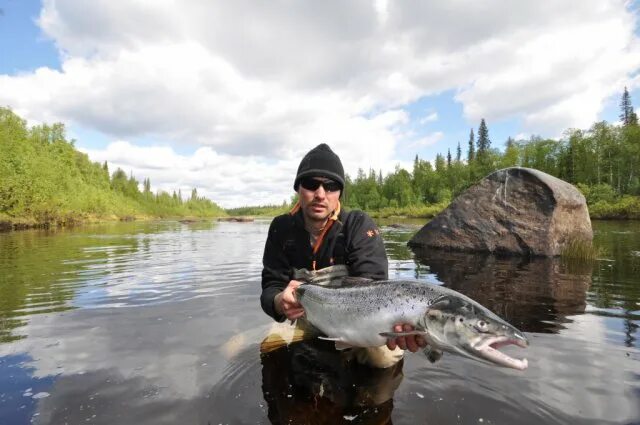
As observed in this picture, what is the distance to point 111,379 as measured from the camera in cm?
425

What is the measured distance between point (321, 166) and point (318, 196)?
0.37m

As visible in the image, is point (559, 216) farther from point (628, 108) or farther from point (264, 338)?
point (628, 108)

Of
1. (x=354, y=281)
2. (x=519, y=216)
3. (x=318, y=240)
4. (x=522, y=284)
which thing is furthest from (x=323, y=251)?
(x=519, y=216)

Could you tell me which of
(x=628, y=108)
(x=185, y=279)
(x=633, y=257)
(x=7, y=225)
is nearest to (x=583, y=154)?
(x=628, y=108)

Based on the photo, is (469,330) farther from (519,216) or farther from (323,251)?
(519,216)

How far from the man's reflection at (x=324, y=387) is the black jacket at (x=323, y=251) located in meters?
0.72

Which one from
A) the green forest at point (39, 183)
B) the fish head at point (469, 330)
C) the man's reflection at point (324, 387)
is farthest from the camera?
the green forest at point (39, 183)

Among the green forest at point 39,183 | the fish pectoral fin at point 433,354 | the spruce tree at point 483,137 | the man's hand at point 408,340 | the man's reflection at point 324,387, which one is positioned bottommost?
the man's reflection at point 324,387

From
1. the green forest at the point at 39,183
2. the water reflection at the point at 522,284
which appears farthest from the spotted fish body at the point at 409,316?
the green forest at the point at 39,183

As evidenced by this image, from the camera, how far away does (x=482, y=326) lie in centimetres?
272

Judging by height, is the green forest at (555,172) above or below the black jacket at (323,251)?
above

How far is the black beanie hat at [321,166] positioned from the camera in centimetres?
432

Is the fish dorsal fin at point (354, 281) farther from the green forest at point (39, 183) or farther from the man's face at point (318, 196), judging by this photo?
the green forest at point (39, 183)

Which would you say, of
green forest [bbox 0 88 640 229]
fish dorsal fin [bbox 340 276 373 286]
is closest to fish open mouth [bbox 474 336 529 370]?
fish dorsal fin [bbox 340 276 373 286]
